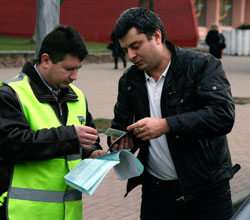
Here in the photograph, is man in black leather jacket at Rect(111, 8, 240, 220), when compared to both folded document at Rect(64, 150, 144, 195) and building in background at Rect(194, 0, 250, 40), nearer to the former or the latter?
folded document at Rect(64, 150, 144, 195)

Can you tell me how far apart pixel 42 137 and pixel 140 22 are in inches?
31.6

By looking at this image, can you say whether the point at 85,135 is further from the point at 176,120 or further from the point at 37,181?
the point at 176,120

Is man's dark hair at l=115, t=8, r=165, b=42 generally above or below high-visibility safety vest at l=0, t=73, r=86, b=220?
above

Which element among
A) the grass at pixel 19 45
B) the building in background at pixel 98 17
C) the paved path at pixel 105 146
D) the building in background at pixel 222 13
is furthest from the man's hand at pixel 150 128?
the building in background at pixel 222 13

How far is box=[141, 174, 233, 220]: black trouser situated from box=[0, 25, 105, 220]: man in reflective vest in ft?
1.68

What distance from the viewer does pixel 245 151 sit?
27.9 ft

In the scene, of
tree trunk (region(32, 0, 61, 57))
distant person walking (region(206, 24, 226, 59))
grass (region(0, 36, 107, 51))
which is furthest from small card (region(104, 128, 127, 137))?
grass (region(0, 36, 107, 51))

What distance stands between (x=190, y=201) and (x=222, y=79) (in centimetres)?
70

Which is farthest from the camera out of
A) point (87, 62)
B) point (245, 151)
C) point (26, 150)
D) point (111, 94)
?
point (87, 62)

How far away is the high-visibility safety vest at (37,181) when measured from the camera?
116 inches

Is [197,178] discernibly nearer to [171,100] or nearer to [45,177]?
[171,100]

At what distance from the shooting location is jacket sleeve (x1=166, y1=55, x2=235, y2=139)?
10.1 ft

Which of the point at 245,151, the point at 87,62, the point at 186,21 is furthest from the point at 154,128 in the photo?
the point at 186,21

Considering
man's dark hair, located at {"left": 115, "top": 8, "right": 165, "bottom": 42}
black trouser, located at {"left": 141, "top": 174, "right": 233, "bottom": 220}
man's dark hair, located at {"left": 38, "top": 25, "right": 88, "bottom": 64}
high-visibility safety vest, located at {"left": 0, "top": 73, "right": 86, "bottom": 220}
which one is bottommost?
black trouser, located at {"left": 141, "top": 174, "right": 233, "bottom": 220}
